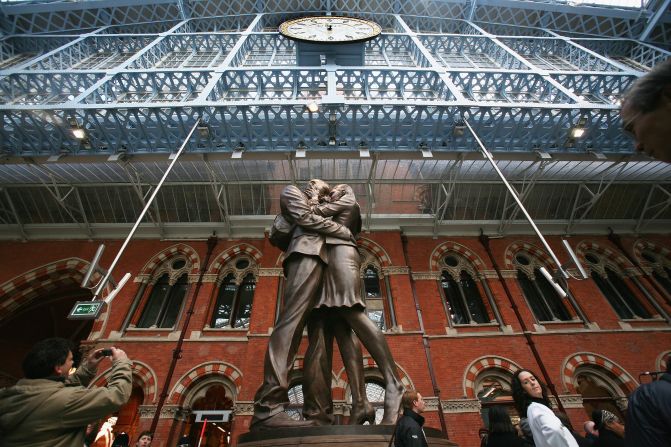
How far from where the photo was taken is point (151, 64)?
15.6m

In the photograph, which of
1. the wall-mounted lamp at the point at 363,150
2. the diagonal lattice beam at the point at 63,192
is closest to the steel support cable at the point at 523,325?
the wall-mounted lamp at the point at 363,150

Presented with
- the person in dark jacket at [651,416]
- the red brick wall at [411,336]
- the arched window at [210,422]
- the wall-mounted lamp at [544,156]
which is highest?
the wall-mounted lamp at [544,156]

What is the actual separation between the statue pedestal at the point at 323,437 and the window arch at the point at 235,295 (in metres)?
8.59

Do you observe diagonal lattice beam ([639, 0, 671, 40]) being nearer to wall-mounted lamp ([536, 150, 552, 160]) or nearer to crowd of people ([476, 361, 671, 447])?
wall-mounted lamp ([536, 150, 552, 160])

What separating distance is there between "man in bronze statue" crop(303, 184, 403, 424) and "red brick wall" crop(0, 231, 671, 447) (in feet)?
20.1

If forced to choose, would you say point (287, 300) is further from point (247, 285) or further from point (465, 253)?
point (465, 253)

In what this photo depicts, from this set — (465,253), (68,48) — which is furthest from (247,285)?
(68,48)

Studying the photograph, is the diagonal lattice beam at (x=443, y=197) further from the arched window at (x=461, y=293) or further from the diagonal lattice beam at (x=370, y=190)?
the diagonal lattice beam at (x=370, y=190)

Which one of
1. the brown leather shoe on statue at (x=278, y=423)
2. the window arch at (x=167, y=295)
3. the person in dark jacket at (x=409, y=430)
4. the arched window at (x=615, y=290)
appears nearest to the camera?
the person in dark jacket at (x=409, y=430)

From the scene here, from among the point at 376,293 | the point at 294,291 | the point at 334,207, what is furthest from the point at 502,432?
the point at 376,293

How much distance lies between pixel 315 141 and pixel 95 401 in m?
9.20

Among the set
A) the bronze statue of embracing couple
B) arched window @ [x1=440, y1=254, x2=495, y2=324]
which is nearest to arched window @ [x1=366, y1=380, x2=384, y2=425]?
arched window @ [x1=440, y1=254, x2=495, y2=324]

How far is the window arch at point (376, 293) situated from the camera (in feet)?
36.6

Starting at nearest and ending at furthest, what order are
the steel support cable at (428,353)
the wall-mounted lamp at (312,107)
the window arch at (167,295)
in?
the steel support cable at (428,353)
the wall-mounted lamp at (312,107)
the window arch at (167,295)
